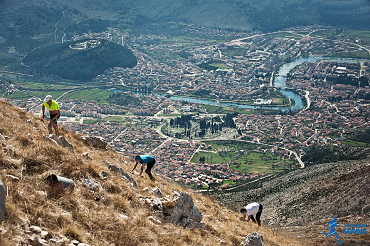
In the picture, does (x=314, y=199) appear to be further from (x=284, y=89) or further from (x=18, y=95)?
(x=284, y=89)

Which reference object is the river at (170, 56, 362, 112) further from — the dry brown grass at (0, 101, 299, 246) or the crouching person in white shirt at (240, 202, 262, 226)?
the dry brown grass at (0, 101, 299, 246)

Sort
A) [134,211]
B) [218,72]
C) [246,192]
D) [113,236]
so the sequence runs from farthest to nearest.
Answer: [218,72]
[246,192]
[134,211]
[113,236]

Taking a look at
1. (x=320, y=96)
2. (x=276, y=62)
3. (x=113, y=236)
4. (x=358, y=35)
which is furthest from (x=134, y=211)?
(x=358, y=35)

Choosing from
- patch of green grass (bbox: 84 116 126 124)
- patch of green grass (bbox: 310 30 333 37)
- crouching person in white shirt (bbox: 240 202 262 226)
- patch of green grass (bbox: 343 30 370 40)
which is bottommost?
patch of green grass (bbox: 84 116 126 124)

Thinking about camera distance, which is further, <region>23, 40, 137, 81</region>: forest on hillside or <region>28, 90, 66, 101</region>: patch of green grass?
<region>23, 40, 137, 81</region>: forest on hillside

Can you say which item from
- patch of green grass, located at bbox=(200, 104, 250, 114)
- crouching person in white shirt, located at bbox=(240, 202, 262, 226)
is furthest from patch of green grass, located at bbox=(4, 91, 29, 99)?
crouching person in white shirt, located at bbox=(240, 202, 262, 226)

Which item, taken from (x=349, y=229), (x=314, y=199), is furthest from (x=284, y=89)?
(x=349, y=229)

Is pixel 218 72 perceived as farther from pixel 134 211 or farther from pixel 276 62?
pixel 134 211

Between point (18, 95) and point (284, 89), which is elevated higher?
point (284, 89)
